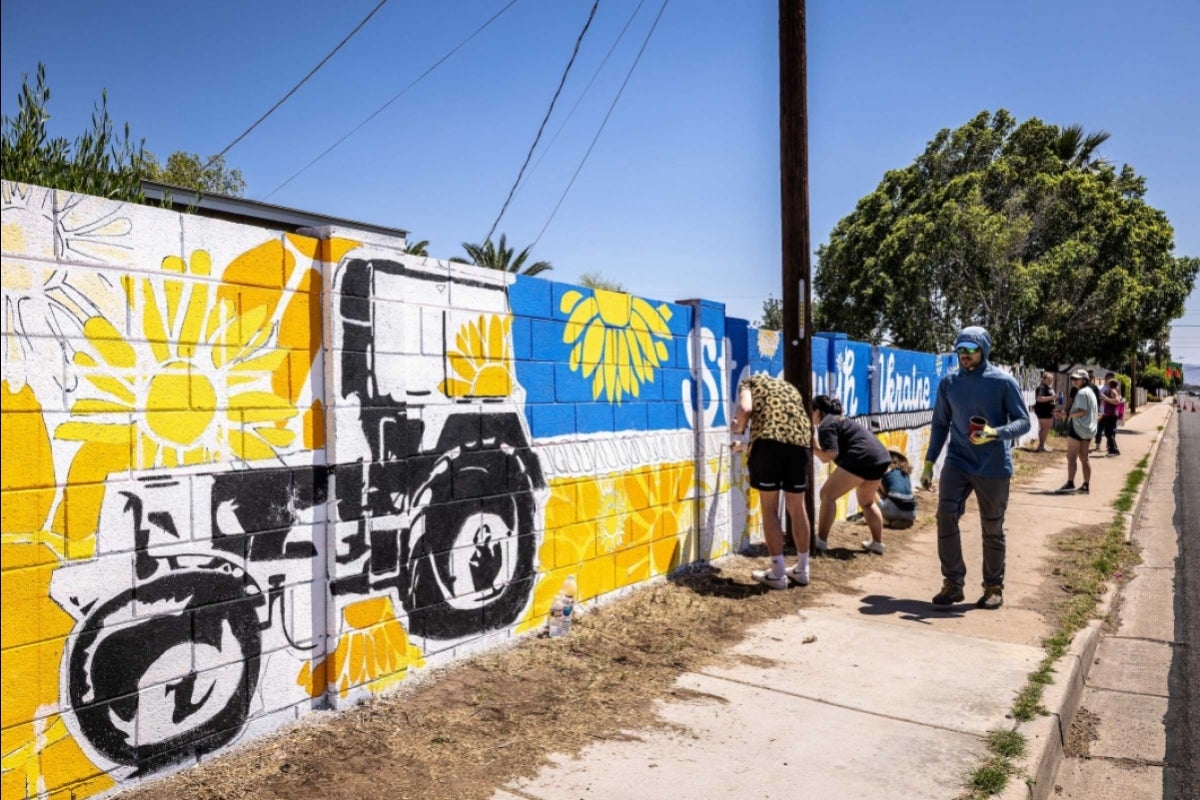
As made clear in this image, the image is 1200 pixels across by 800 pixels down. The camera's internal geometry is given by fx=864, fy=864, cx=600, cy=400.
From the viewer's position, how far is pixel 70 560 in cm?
295

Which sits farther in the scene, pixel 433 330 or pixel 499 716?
pixel 433 330

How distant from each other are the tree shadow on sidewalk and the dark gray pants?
235 millimetres

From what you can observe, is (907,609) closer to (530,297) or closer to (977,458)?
(977,458)

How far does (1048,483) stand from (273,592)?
1364 cm

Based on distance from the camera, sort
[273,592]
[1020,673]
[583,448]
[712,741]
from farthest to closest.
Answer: [583,448]
[1020,673]
[712,741]
[273,592]

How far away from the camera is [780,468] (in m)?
6.54

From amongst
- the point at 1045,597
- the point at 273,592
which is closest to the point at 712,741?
the point at 273,592

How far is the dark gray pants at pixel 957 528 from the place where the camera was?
20.6 ft

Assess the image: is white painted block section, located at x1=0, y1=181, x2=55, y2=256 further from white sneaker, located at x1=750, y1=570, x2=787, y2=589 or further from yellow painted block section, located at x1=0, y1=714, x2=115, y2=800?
white sneaker, located at x1=750, y1=570, x2=787, y2=589

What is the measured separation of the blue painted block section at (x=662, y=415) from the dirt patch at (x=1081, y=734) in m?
3.17

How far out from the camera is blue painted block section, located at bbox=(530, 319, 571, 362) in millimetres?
5168

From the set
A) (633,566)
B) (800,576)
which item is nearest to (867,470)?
(800,576)

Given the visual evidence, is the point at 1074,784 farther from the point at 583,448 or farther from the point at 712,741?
the point at 583,448

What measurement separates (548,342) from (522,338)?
263 millimetres
